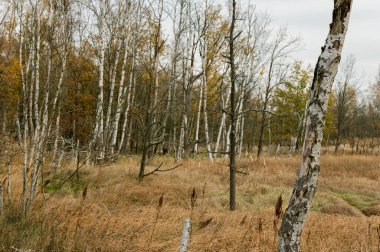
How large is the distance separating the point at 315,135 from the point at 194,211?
211 inches

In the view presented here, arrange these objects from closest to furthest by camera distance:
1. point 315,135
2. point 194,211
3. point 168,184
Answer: point 315,135, point 194,211, point 168,184

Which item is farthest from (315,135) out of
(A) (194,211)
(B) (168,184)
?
(B) (168,184)

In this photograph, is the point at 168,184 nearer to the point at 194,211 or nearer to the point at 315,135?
the point at 194,211

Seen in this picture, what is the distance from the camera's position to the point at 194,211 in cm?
841

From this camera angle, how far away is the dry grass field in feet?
16.5

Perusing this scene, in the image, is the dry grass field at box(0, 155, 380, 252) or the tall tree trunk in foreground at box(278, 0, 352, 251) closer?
the tall tree trunk in foreground at box(278, 0, 352, 251)

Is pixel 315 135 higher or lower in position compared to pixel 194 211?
higher

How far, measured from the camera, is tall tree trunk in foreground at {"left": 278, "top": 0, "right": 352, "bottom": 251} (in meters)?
3.57

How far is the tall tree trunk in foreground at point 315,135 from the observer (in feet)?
11.7

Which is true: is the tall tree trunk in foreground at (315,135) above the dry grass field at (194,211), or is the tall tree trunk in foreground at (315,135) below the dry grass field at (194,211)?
above

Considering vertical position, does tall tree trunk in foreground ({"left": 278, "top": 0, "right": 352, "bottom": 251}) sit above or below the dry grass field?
above

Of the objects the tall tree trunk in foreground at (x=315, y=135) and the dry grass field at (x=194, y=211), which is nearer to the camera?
the tall tree trunk in foreground at (x=315, y=135)

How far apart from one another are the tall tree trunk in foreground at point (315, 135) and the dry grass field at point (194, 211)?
0.35m

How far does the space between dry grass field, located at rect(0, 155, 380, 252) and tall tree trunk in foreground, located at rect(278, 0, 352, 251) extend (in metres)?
0.35
